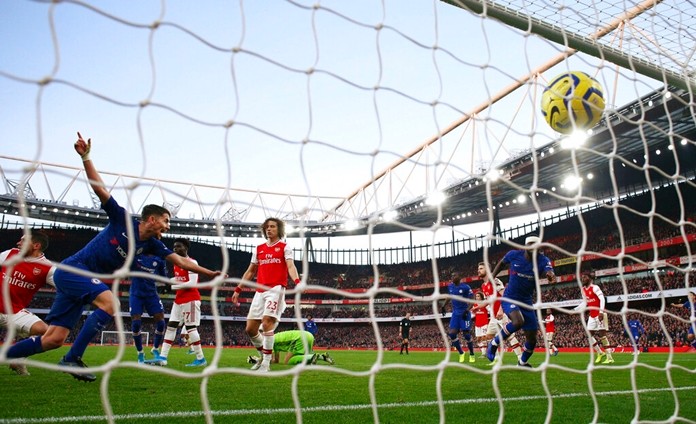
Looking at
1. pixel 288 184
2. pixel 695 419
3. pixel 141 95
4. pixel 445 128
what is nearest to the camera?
pixel 141 95

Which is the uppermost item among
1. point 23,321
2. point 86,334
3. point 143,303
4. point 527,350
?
point 143,303

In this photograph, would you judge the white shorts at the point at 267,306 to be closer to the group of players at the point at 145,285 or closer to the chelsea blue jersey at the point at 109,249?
the group of players at the point at 145,285

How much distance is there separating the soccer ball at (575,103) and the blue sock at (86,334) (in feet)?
16.1

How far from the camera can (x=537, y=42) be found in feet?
13.0

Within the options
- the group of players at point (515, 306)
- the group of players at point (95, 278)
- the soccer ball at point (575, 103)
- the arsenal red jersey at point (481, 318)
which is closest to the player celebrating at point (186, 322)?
the group of players at point (95, 278)

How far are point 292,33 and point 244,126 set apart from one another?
0.82 metres

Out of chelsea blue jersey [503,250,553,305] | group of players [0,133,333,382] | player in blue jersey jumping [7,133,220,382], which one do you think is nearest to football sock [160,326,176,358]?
group of players [0,133,333,382]

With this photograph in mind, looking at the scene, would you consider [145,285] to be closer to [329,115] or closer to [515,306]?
[515,306]

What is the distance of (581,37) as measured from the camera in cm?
420

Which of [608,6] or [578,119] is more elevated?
[608,6]

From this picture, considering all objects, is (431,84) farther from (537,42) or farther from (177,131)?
(177,131)

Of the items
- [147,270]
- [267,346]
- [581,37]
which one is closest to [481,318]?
[267,346]

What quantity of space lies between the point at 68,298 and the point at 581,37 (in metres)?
5.10

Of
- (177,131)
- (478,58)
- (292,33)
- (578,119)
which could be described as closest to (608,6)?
(578,119)
